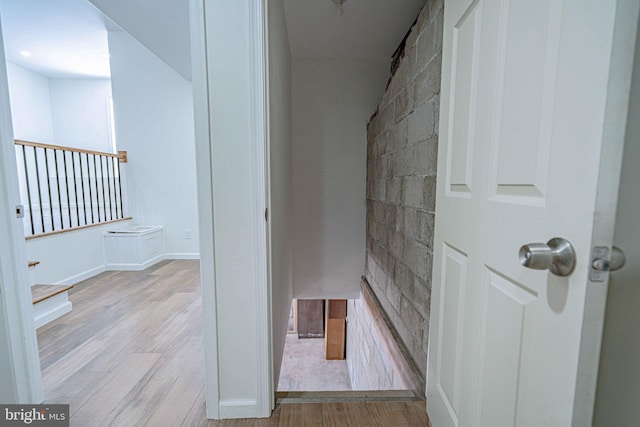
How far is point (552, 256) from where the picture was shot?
0.52 metres

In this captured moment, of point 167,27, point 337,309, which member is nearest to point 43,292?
point 167,27

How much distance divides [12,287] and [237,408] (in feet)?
3.81

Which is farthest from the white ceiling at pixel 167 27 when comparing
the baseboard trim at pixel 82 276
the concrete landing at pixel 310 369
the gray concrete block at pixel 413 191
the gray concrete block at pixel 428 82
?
the concrete landing at pixel 310 369

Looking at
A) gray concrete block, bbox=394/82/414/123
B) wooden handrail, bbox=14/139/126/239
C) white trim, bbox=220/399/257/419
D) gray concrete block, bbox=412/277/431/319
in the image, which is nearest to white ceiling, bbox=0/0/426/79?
gray concrete block, bbox=394/82/414/123

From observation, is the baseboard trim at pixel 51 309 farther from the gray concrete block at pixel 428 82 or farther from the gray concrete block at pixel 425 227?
the gray concrete block at pixel 428 82

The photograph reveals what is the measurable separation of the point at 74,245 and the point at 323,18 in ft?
12.1

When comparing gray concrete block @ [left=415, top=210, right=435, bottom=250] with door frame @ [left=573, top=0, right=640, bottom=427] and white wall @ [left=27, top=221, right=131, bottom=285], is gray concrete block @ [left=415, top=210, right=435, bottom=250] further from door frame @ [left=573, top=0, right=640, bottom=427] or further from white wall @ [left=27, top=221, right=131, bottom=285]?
white wall @ [left=27, top=221, right=131, bottom=285]

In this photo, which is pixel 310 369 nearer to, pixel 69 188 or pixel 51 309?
pixel 51 309

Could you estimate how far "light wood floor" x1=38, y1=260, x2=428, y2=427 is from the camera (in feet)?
4.26

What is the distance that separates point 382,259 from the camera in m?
2.47

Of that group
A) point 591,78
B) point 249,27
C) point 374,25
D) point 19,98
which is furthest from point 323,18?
point 19,98

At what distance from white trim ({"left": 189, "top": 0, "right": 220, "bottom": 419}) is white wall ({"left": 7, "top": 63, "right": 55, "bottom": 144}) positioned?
6.16m

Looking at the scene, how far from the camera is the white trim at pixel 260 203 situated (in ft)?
3.75

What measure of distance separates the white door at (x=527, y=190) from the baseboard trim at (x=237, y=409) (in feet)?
2.75
